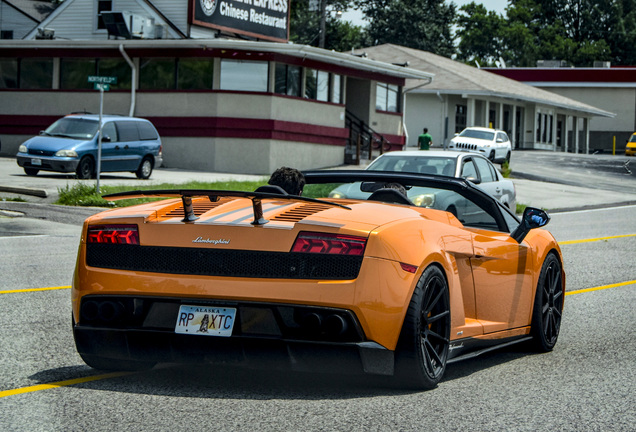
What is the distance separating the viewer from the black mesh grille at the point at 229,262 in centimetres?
503

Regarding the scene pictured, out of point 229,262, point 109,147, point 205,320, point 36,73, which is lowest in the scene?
point 205,320

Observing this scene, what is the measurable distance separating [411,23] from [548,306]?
84.8 meters

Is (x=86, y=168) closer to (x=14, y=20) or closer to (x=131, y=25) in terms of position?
(x=131, y=25)

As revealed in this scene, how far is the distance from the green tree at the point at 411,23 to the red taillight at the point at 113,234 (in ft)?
282

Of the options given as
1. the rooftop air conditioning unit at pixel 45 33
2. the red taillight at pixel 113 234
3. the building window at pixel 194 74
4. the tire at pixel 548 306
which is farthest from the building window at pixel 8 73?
the red taillight at pixel 113 234

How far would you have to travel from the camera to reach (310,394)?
5.37m

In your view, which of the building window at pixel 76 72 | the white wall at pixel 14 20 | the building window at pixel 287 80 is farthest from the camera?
the white wall at pixel 14 20

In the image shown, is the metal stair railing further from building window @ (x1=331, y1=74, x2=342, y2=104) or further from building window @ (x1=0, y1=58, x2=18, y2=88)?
building window @ (x1=0, y1=58, x2=18, y2=88)

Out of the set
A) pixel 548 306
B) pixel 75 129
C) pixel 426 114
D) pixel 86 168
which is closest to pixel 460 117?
pixel 426 114

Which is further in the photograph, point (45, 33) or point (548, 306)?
point (45, 33)

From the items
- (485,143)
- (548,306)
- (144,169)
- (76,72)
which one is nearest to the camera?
(548,306)

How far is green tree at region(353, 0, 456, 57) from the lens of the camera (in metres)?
89.8

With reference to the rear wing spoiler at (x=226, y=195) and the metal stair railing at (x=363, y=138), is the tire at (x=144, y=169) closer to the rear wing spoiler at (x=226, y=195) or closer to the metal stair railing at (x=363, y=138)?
the metal stair railing at (x=363, y=138)

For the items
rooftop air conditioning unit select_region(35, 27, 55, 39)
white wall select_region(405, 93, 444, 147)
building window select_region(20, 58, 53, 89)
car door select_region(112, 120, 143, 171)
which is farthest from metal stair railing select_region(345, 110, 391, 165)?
car door select_region(112, 120, 143, 171)
